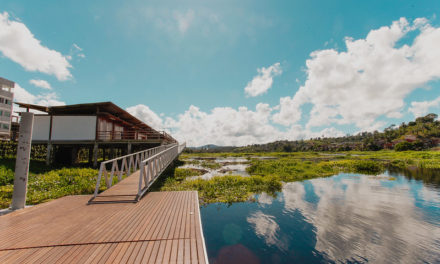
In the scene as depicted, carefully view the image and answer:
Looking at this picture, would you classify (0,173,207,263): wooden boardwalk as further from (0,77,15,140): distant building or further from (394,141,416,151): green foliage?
(394,141,416,151): green foliage

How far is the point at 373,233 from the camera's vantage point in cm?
682

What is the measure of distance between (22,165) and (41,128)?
16.1m

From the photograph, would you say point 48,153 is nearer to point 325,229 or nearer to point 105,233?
point 105,233

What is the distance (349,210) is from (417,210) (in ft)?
11.4

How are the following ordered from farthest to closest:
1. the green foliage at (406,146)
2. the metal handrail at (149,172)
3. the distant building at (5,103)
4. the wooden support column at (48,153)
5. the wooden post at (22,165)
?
the green foliage at (406,146) → the distant building at (5,103) → the wooden support column at (48,153) → the metal handrail at (149,172) → the wooden post at (22,165)

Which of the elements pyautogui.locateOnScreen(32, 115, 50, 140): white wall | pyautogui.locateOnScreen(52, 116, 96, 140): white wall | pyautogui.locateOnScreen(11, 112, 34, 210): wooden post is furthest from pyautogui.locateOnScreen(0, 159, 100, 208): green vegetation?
pyautogui.locateOnScreen(52, 116, 96, 140): white wall

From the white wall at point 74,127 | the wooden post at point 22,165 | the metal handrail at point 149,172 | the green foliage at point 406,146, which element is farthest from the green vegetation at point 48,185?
the green foliage at point 406,146

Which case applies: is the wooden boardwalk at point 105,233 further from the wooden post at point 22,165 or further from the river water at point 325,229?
the river water at point 325,229

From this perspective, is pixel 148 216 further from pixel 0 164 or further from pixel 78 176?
pixel 0 164

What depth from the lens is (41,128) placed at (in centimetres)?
1872

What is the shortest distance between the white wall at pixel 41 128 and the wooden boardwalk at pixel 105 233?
651 inches

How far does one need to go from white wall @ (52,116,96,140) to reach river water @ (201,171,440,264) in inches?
647

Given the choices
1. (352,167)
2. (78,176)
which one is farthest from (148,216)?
(352,167)

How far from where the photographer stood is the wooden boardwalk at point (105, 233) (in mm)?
3566
